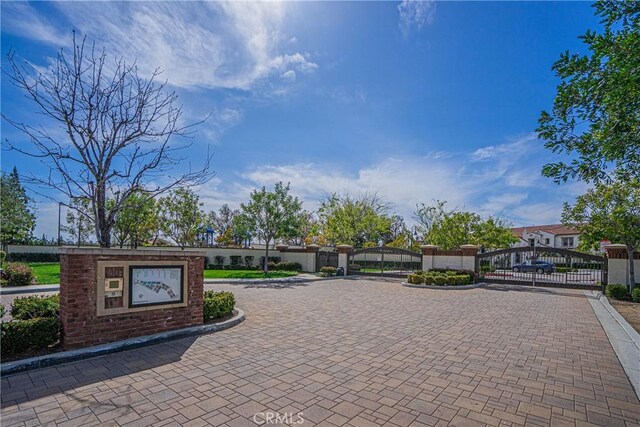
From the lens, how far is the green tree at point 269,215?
21156mm

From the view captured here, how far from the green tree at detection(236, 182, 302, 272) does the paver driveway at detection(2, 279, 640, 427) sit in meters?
13.4

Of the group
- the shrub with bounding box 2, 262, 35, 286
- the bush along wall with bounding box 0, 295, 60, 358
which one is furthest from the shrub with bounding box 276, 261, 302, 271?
the bush along wall with bounding box 0, 295, 60, 358

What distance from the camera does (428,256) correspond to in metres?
19.5

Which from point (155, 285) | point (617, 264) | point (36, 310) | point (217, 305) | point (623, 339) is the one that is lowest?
point (623, 339)

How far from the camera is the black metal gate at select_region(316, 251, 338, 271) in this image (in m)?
24.7

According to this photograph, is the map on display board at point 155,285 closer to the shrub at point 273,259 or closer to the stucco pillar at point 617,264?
the stucco pillar at point 617,264

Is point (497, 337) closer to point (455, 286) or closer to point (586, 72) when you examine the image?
point (586, 72)

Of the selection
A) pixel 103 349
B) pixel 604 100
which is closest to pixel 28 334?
pixel 103 349

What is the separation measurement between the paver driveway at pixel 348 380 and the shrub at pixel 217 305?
0.61 meters

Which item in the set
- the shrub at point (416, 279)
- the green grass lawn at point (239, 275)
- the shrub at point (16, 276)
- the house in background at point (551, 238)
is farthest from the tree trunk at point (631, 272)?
the house in background at point (551, 238)

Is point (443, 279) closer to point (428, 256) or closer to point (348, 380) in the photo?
point (428, 256)

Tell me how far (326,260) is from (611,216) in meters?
15.9

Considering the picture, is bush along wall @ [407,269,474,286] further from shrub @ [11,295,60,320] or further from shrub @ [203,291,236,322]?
shrub @ [11,295,60,320]


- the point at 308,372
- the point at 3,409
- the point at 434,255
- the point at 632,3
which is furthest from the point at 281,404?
the point at 434,255
